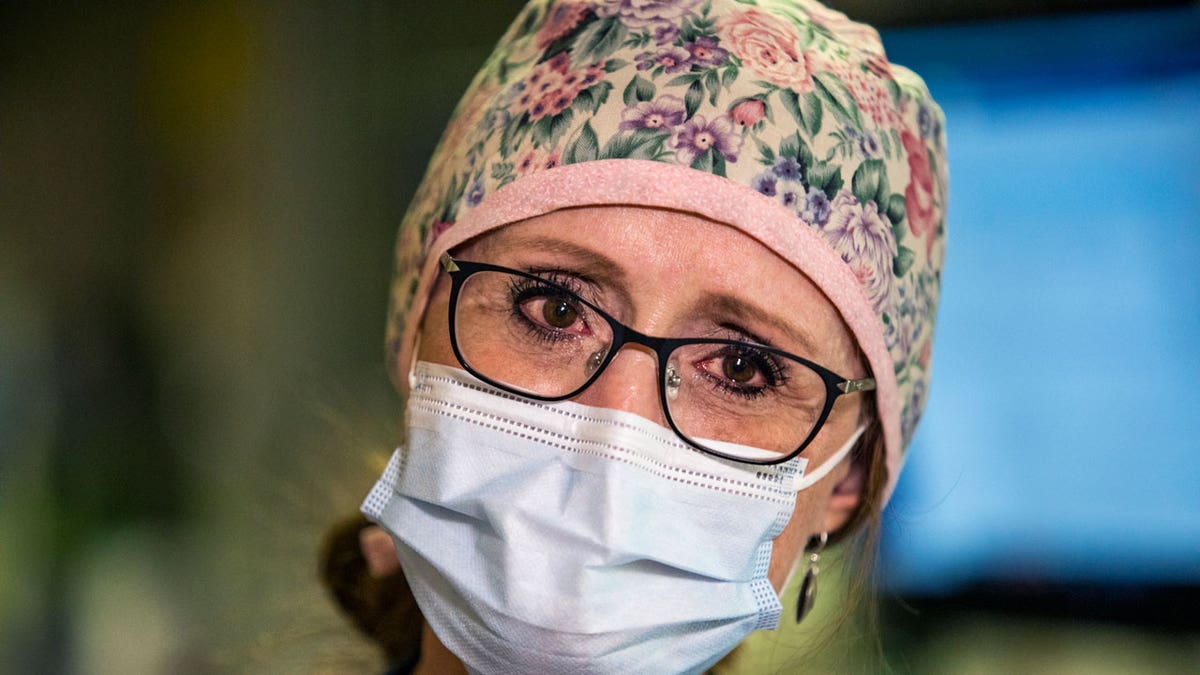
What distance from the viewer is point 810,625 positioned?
6.36 ft

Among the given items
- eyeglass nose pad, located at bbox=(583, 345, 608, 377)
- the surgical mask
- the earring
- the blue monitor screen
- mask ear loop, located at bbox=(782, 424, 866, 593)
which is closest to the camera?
the surgical mask

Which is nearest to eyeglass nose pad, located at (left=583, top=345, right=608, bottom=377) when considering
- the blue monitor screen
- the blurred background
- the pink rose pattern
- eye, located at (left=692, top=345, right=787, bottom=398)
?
eye, located at (left=692, top=345, right=787, bottom=398)

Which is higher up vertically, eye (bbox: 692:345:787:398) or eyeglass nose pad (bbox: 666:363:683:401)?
eye (bbox: 692:345:787:398)

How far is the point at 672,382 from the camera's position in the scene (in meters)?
1.22

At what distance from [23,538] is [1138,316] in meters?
3.07

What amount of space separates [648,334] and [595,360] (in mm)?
75

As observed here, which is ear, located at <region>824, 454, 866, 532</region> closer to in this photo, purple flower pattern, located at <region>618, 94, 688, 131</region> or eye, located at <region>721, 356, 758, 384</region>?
eye, located at <region>721, 356, 758, 384</region>

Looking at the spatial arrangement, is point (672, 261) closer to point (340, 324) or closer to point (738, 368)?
point (738, 368)

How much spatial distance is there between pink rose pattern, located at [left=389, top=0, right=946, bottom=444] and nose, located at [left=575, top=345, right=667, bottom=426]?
0.24 m

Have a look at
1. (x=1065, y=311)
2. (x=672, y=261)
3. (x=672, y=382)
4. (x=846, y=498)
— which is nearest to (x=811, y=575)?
(x=846, y=498)

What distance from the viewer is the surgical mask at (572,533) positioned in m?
1.13

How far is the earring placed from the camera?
145 centimetres

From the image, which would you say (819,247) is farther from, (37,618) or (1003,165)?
(37,618)

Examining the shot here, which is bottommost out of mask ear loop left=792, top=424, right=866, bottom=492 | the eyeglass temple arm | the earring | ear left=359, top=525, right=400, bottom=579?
ear left=359, top=525, right=400, bottom=579
